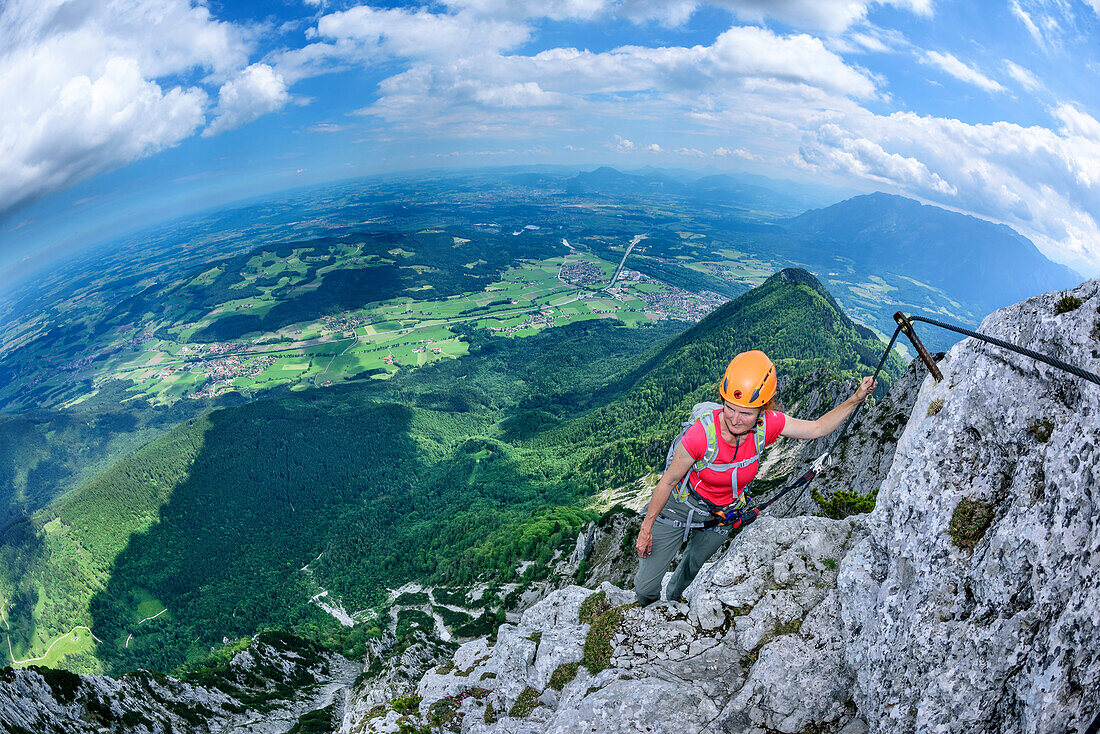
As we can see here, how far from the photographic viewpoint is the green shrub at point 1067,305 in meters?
5.38

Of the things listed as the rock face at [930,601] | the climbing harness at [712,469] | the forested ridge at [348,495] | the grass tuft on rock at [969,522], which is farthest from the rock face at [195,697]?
the grass tuft on rock at [969,522]

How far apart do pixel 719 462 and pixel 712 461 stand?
5.5 inches

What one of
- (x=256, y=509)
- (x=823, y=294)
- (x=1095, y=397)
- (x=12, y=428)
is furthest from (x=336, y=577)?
(x=12, y=428)

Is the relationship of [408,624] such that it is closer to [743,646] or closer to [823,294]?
[743,646]

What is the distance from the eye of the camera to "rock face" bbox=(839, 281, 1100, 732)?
15.8 feet

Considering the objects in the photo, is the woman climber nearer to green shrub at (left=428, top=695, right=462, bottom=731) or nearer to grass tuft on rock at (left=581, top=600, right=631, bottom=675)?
grass tuft on rock at (left=581, top=600, right=631, bottom=675)

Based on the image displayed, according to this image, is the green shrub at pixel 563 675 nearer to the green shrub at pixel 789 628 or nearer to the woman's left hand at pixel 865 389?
the green shrub at pixel 789 628

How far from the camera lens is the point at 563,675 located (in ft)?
39.3

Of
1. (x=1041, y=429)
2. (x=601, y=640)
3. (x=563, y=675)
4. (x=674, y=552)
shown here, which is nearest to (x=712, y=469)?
(x=674, y=552)

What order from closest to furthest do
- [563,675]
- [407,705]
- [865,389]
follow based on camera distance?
[865,389], [563,675], [407,705]

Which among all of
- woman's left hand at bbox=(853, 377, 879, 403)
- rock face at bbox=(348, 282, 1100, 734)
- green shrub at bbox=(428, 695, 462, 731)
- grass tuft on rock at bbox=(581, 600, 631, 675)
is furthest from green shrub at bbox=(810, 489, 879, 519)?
green shrub at bbox=(428, 695, 462, 731)

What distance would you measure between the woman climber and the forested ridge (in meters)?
63.8

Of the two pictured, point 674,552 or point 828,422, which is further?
point 674,552

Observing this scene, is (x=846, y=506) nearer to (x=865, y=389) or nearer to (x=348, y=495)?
(x=865, y=389)
